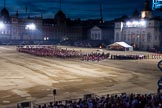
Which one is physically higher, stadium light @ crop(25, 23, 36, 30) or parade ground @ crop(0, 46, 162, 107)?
stadium light @ crop(25, 23, 36, 30)

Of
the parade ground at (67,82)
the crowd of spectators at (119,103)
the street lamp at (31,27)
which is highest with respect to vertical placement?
the street lamp at (31,27)

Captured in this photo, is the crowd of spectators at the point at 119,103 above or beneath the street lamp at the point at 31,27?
beneath

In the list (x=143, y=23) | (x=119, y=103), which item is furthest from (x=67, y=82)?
Result: (x=143, y=23)

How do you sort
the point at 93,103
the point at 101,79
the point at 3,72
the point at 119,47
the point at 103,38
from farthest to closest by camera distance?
the point at 103,38, the point at 119,47, the point at 3,72, the point at 101,79, the point at 93,103

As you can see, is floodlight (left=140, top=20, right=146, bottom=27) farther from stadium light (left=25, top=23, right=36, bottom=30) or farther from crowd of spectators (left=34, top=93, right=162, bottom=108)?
crowd of spectators (left=34, top=93, right=162, bottom=108)

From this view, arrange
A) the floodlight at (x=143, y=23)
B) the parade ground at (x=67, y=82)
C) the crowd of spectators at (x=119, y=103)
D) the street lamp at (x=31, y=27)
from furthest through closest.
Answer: the street lamp at (x=31, y=27) → the floodlight at (x=143, y=23) → the parade ground at (x=67, y=82) → the crowd of spectators at (x=119, y=103)

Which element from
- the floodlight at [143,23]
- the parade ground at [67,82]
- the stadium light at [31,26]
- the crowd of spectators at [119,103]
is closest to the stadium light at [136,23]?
the floodlight at [143,23]

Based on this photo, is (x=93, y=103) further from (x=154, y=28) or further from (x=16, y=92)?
(x=154, y=28)

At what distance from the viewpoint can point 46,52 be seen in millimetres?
73188

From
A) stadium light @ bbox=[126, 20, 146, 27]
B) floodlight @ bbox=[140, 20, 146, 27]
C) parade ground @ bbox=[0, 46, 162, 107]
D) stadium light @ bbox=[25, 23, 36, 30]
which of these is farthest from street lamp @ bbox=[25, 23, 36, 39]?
parade ground @ bbox=[0, 46, 162, 107]

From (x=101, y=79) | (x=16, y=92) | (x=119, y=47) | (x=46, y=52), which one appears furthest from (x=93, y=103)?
(x=119, y=47)

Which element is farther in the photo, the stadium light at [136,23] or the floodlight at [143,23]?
the stadium light at [136,23]

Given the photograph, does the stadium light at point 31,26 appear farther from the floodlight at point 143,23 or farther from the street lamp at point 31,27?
the floodlight at point 143,23

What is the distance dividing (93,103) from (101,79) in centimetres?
1987
